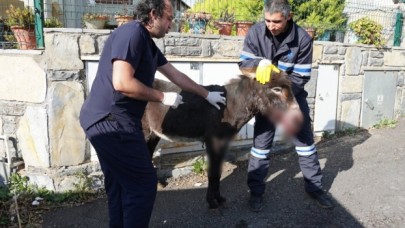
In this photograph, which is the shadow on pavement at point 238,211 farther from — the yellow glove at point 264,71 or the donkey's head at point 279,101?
the yellow glove at point 264,71

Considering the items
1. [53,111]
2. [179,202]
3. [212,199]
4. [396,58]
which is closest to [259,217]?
[212,199]

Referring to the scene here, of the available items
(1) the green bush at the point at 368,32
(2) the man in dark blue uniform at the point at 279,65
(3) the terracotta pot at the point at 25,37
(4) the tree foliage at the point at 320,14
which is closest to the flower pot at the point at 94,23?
(3) the terracotta pot at the point at 25,37

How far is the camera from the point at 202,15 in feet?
17.7

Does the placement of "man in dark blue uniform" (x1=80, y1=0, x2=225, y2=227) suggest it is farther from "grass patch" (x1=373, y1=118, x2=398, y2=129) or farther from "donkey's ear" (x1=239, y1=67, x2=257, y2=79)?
"grass patch" (x1=373, y1=118, x2=398, y2=129)

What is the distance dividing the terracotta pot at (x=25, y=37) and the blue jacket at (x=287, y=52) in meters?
2.67

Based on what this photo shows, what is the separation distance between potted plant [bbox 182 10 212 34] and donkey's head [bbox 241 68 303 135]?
206 centimetres

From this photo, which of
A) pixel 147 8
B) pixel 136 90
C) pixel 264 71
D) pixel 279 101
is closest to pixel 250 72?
pixel 264 71

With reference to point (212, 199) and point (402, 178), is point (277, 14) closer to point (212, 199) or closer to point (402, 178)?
point (212, 199)

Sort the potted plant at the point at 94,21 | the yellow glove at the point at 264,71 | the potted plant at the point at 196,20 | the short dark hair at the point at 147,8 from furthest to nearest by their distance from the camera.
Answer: the potted plant at the point at 196,20
the potted plant at the point at 94,21
the yellow glove at the point at 264,71
the short dark hair at the point at 147,8

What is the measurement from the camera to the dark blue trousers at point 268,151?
12.3ft

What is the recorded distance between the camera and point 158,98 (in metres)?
2.50

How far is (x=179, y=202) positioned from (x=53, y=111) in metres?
1.86

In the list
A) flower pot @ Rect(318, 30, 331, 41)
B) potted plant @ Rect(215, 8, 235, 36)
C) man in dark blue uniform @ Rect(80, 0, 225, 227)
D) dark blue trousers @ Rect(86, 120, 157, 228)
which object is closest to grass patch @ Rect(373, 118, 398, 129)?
flower pot @ Rect(318, 30, 331, 41)

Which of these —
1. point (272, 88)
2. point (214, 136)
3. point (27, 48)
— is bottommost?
point (214, 136)
